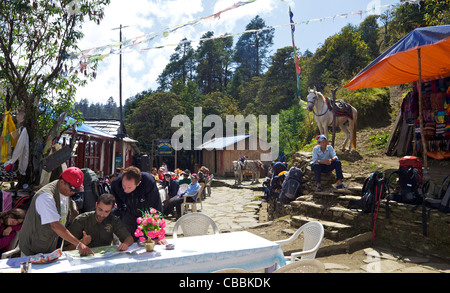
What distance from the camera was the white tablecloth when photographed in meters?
2.75

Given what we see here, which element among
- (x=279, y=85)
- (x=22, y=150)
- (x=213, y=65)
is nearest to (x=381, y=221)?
(x=22, y=150)

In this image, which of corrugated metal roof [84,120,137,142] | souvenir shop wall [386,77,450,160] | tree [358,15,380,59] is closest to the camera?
souvenir shop wall [386,77,450,160]

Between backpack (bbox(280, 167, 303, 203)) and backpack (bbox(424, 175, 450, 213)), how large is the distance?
3.57 meters

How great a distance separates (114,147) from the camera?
639 inches

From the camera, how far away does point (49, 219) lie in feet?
9.53

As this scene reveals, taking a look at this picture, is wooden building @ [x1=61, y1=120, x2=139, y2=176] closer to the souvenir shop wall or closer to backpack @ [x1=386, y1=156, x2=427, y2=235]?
backpack @ [x1=386, y1=156, x2=427, y2=235]

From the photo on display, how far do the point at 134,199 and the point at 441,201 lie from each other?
472cm

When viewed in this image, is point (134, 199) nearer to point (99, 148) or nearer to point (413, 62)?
point (413, 62)

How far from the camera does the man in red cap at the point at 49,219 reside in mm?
2918

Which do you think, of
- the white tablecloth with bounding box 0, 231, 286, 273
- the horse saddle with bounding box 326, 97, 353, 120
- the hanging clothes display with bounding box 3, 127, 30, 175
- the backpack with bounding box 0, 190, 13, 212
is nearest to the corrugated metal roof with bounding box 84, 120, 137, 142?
the hanging clothes display with bounding box 3, 127, 30, 175

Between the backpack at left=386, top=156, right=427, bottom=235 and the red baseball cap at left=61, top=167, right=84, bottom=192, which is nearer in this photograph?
the red baseball cap at left=61, top=167, right=84, bottom=192
